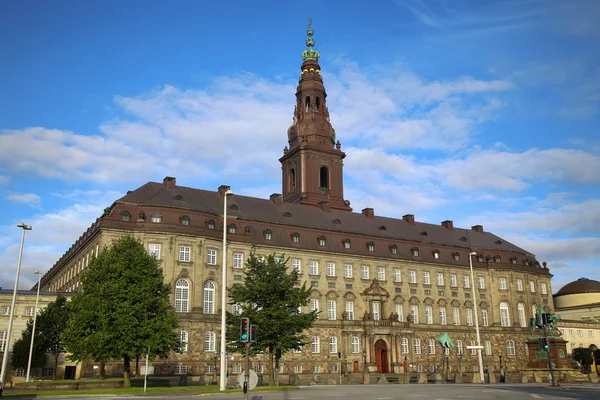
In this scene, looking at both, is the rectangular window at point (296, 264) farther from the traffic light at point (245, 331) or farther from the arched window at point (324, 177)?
the traffic light at point (245, 331)

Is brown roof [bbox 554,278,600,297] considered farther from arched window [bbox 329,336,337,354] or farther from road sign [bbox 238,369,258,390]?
road sign [bbox 238,369,258,390]

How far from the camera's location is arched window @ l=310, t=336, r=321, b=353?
7938 centimetres

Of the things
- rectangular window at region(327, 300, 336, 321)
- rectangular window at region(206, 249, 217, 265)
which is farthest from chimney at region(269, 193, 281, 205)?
rectangular window at region(206, 249, 217, 265)

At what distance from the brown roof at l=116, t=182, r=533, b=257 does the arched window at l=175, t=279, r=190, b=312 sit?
9289 mm

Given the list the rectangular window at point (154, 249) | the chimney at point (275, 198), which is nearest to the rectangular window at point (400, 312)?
the chimney at point (275, 198)

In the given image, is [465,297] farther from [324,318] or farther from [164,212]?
[164,212]

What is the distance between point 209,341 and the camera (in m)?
71.5

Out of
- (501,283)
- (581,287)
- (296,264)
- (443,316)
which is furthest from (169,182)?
(581,287)

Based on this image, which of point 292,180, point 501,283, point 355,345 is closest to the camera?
point 355,345

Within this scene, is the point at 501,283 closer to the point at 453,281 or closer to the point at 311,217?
the point at 453,281

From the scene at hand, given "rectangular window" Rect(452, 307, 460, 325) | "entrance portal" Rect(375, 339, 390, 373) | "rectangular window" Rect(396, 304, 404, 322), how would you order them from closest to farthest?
"entrance portal" Rect(375, 339, 390, 373)
"rectangular window" Rect(396, 304, 404, 322)
"rectangular window" Rect(452, 307, 460, 325)

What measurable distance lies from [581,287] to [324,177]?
69.2 metres

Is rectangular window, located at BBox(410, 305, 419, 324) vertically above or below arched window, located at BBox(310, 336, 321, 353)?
above

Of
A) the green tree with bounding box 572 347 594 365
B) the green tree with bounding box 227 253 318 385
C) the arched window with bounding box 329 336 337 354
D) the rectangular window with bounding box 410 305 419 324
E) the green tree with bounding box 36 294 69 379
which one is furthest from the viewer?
the green tree with bounding box 572 347 594 365
